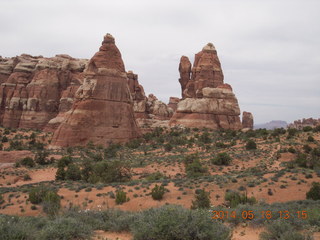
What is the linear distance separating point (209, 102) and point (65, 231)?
53.2m

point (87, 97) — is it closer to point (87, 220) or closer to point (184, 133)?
point (184, 133)

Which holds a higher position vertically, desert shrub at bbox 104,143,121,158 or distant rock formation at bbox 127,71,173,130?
distant rock formation at bbox 127,71,173,130

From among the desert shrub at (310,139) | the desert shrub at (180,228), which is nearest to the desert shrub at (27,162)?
the desert shrub at (180,228)

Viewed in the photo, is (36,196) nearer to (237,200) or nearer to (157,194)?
(157,194)

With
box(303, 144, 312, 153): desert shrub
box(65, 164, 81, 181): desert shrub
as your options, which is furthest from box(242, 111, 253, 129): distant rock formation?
box(65, 164, 81, 181): desert shrub

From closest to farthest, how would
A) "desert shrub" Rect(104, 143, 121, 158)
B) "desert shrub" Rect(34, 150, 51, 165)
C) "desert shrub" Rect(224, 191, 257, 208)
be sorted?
1. "desert shrub" Rect(224, 191, 257, 208)
2. "desert shrub" Rect(34, 150, 51, 165)
3. "desert shrub" Rect(104, 143, 121, 158)

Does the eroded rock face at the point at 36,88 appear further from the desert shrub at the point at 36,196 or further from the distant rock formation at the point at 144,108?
the desert shrub at the point at 36,196

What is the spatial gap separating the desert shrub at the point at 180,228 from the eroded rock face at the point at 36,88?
5881cm

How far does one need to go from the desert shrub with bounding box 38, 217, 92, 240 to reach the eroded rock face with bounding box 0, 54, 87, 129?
189 feet

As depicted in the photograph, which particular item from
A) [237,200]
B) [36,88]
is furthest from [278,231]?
[36,88]

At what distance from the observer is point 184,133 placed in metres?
52.4

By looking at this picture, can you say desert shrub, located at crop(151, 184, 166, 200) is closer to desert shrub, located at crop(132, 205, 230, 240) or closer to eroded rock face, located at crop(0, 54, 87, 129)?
desert shrub, located at crop(132, 205, 230, 240)

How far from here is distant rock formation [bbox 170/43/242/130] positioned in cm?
5781

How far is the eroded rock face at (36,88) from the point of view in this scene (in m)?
64.5
